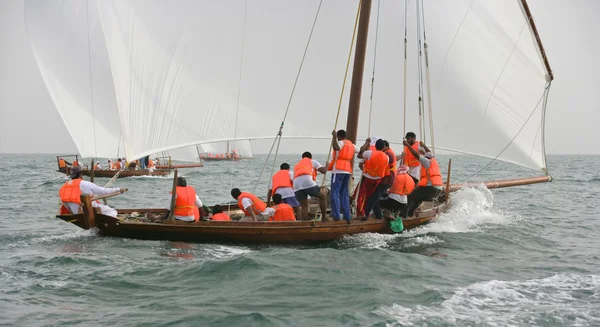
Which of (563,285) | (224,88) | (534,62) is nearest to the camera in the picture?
(563,285)

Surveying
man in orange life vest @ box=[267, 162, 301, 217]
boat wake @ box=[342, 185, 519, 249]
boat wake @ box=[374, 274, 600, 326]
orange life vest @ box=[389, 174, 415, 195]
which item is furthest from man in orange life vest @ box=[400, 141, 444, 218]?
boat wake @ box=[374, 274, 600, 326]

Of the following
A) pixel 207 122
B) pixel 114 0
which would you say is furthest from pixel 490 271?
pixel 114 0

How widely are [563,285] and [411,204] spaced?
14.9 ft

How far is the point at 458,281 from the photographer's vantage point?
30.6ft

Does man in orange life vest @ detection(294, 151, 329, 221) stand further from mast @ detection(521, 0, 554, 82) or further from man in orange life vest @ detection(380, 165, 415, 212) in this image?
mast @ detection(521, 0, 554, 82)

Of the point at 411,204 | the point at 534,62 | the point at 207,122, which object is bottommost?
the point at 411,204

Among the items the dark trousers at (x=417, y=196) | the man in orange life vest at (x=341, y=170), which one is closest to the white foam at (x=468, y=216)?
the dark trousers at (x=417, y=196)

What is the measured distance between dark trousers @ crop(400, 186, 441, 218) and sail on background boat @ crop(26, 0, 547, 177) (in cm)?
319

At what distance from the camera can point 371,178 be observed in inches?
482

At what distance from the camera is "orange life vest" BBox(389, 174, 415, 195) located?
1274 centimetres

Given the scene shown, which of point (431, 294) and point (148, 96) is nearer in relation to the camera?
point (431, 294)

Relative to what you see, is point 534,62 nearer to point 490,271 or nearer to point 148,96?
point 490,271

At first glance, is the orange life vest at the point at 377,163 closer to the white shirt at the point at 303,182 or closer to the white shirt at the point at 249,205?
the white shirt at the point at 303,182

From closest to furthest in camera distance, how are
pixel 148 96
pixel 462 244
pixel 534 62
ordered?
pixel 462 244, pixel 148 96, pixel 534 62
